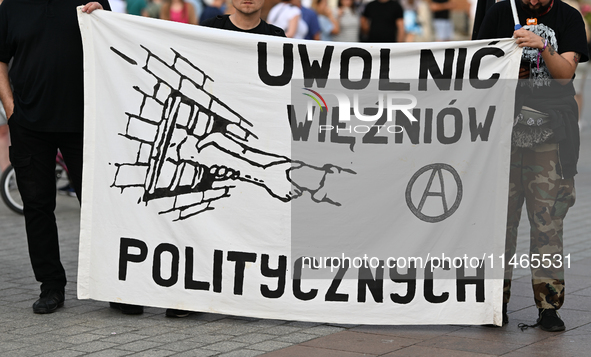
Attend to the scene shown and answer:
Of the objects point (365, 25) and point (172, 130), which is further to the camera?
point (365, 25)

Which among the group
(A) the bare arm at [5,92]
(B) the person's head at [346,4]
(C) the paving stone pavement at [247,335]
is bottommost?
(C) the paving stone pavement at [247,335]

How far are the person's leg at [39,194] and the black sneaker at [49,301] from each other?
0.03 m

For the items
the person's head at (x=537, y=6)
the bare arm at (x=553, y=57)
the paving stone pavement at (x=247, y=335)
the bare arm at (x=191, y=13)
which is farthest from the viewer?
the bare arm at (x=191, y=13)

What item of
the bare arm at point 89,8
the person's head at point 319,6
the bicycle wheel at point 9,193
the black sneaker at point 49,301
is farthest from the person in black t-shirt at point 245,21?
the person's head at point 319,6

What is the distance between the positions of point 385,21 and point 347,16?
1.62m

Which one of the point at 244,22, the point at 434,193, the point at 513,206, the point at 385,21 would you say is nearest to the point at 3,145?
the point at 244,22

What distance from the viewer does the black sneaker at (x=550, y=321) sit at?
4707 mm

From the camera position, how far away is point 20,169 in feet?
16.7

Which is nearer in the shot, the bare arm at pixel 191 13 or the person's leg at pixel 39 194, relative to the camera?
the person's leg at pixel 39 194

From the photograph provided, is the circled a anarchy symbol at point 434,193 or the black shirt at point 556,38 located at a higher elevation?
the black shirt at point 556,38

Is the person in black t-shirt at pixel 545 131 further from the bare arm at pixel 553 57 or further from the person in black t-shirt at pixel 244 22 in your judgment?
the person in black t-shirt at pixel 244 22

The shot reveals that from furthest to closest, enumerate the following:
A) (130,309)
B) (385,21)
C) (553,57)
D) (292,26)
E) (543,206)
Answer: (385,21) < (292,26) < (130,309) < (543,206) < (553,57)

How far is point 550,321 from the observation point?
4723 millimetres

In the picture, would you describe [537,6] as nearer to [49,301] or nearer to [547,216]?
[547,216]
